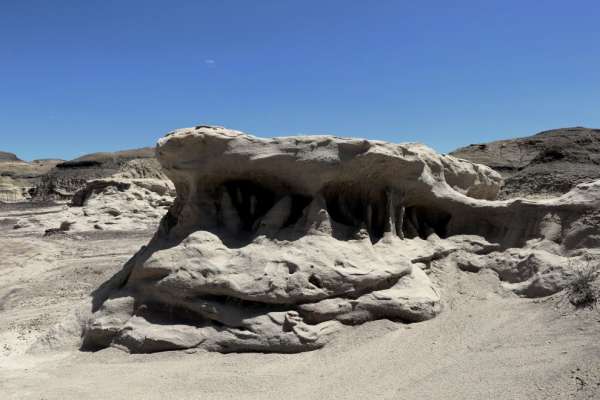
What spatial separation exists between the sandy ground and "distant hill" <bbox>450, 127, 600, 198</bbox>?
25.7 ft

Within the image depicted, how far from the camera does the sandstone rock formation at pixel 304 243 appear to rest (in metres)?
5.16

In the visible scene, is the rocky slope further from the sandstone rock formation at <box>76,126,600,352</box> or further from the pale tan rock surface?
the sandstone rock formation at <box>76,126,600,352</box>

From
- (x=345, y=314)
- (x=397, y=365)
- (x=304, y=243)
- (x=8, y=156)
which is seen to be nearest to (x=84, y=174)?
(x=304, y=243)

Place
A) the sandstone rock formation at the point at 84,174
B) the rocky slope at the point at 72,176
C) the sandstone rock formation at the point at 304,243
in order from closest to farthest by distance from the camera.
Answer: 1. the sandstone rock formation at the point at 304,243
2. the sandstone rock formation at the point at 84,174
3. the rocky slope at the point at 72,176

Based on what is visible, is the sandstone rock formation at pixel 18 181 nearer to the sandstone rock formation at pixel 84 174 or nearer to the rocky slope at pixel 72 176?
the rocky slope at pixel 72 176

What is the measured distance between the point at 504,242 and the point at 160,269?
4.58 meters

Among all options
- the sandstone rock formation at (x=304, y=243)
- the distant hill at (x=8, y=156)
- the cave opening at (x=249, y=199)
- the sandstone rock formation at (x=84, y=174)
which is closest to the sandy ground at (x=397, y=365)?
the sandstone rock formation at (x=304, y=243)

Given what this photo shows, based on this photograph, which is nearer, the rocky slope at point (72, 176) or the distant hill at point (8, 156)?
the rocky slope at point (72, 176)

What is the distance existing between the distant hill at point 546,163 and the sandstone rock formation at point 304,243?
610cm

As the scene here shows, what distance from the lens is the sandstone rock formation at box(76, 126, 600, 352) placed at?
16.9 ft

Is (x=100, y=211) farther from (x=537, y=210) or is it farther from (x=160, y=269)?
(x=537, y=210)

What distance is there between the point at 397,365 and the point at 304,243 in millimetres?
1797

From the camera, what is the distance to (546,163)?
2030cm

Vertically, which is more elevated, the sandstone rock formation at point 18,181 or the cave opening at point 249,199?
the sandstone rock formation at point 18,181
